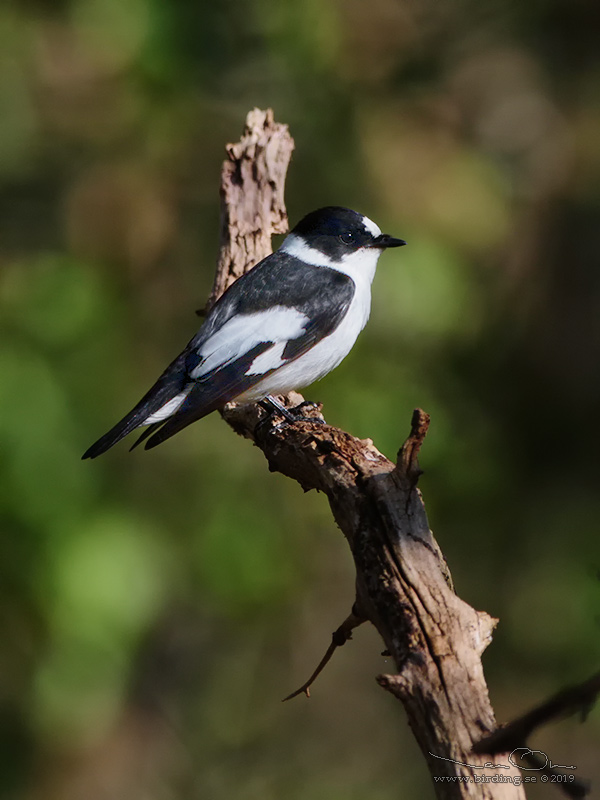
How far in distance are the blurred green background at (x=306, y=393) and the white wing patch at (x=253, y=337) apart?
647mm

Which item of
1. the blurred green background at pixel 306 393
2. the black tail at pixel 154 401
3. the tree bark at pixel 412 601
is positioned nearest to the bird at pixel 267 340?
the black tail at pixel 154 401

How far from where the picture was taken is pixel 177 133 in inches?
169

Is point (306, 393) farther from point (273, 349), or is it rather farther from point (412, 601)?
point (412, 601)

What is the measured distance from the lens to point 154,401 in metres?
2.94

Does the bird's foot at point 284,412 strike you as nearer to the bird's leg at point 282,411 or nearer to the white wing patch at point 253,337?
the bird's leg at point 282,411

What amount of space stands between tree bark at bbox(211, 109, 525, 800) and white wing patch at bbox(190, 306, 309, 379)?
0.29 meters

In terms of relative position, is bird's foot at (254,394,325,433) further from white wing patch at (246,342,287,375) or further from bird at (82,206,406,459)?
white wing patch at (246,342,287,375)

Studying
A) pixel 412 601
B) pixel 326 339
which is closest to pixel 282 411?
pixel 326 339

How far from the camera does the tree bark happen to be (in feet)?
5.15

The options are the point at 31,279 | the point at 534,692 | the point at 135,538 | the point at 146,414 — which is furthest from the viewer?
the point at 534,692

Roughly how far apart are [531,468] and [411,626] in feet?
10.1

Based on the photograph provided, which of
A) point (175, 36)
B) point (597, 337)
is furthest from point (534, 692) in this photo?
point (175, 36)

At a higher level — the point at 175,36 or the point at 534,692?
the point at 175,36

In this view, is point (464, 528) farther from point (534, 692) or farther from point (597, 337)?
point (597, 337)
